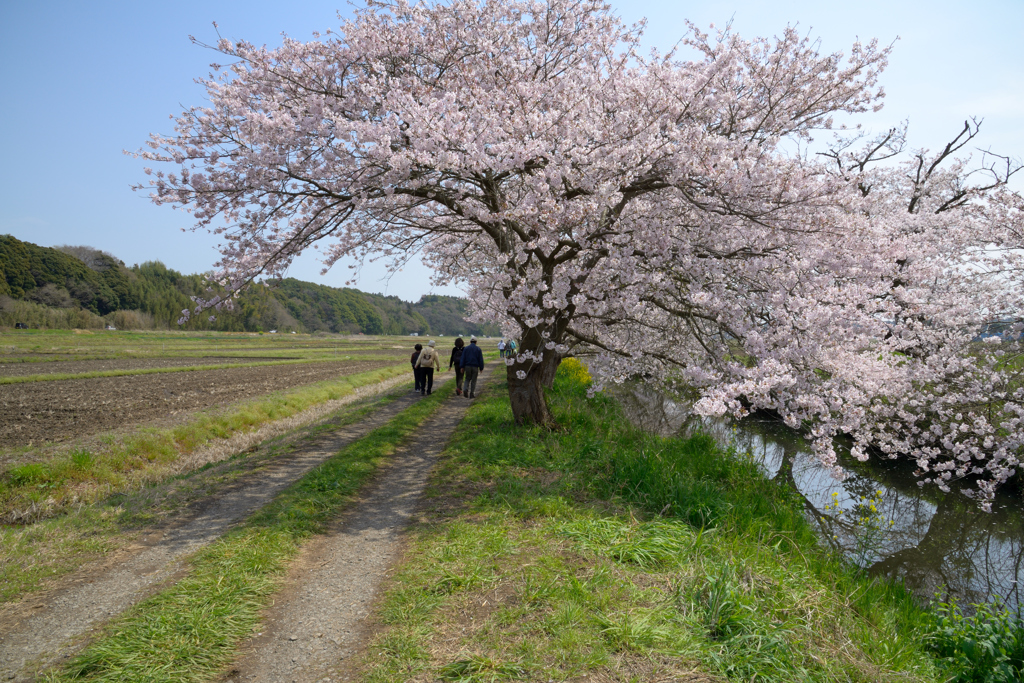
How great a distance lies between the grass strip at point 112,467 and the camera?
6.94 meters

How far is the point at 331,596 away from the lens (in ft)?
15.0

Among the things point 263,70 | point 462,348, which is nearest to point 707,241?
point 263,70

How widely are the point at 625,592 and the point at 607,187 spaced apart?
5.11 m

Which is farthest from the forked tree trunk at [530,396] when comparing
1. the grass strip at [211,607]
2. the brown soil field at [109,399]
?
the brown soil field at [109,399]

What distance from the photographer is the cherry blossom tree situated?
Result: 22.7 ft

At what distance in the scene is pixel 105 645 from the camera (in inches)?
139

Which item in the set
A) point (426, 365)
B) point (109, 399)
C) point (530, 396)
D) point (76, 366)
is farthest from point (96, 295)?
point (530, 396)

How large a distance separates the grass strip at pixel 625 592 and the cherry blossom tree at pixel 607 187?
1567mm

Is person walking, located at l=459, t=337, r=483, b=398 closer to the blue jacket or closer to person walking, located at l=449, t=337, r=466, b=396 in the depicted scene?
the blue jacket

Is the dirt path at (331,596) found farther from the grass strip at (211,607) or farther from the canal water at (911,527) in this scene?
the canal water at (911,527)

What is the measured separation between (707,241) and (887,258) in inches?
101

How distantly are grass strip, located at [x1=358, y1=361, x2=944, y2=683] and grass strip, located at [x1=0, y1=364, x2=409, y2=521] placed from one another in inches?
205

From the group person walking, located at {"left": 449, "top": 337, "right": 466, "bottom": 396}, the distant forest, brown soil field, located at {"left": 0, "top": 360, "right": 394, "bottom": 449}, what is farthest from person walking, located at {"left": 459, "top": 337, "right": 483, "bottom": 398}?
brown soil field, located at {"left": 0, "top": 360, "right": 394, "bottom": 449}

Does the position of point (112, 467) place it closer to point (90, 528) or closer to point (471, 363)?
point (90, 528)
